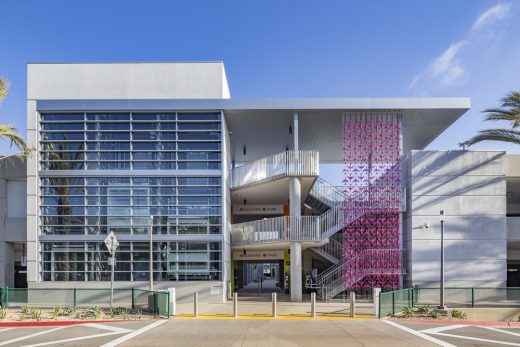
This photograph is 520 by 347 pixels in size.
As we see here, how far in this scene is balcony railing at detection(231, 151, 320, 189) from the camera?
75.5 feet

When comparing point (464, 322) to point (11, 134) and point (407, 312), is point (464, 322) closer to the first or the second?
point (407, 312)

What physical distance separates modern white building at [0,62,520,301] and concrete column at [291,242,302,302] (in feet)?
0.16

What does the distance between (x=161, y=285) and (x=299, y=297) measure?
6.77 meters

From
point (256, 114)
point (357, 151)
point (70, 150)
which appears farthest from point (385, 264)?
point (70, 150)

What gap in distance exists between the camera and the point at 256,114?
24.0 meters

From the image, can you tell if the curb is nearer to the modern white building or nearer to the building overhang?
the modern white building

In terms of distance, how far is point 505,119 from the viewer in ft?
70.6

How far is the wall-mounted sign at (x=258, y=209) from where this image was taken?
1289 inches

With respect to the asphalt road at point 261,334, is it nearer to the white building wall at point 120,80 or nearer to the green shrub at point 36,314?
the green shrub at point 36,314

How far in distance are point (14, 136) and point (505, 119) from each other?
2238 cm

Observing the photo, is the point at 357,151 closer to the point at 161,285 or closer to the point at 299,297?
the point at 299,297

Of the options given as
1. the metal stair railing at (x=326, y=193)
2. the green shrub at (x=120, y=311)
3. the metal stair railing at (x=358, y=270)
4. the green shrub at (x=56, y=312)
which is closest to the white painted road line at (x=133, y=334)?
the green shrub at (x=120, y=311)

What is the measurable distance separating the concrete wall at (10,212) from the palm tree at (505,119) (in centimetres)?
2367

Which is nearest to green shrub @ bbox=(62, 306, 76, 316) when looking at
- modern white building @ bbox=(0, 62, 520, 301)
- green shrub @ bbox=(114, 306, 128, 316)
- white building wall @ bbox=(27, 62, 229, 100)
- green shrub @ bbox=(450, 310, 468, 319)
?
green shrub @ bbox=(114, 306, 128, 316)
